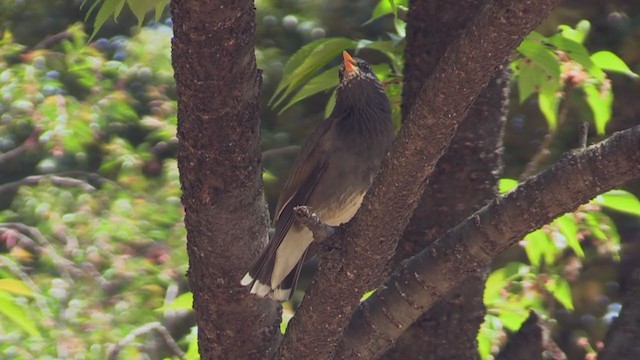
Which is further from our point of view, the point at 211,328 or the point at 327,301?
the point at 211,328

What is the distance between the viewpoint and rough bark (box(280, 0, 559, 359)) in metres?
1.63

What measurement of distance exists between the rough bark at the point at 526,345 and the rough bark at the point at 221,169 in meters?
0.48

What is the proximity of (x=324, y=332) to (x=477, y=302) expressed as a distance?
0.60 metres

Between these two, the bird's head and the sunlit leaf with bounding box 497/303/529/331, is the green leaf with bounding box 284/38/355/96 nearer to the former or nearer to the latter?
the bird's head

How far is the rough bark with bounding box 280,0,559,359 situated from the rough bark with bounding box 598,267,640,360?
44cm

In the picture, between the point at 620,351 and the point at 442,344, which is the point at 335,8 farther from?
the point at 620,351

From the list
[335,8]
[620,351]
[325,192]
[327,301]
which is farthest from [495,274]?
[335,8]

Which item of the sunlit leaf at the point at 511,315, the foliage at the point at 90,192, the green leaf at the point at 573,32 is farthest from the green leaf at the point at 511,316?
A: the foliage at the point at 90,192

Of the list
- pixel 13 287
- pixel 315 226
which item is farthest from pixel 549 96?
pixel 13 287

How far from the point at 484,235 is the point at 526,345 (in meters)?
0.38

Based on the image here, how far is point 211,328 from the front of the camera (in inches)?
84.7

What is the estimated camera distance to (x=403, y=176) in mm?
1754

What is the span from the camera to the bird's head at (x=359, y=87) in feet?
10.3

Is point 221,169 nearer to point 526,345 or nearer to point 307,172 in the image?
point 526,345
